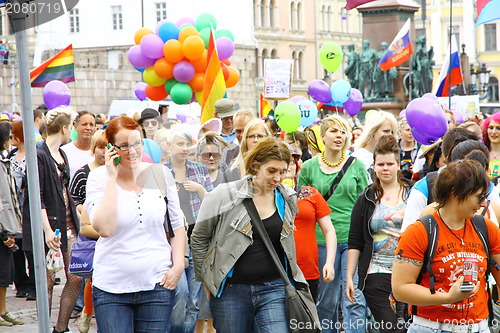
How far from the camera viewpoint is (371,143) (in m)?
7.56

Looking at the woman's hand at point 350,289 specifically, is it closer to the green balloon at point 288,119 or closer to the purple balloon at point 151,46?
the green balloon at point 288,119

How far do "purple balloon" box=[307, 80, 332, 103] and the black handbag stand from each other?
1083 centimetres

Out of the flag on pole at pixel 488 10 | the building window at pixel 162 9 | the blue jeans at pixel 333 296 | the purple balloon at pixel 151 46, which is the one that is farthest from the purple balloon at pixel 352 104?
the blue jeans at pixel 333 296

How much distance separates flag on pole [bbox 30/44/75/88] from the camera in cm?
1404

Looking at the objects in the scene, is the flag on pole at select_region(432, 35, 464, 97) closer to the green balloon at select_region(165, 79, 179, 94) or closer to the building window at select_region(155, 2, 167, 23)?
the building window at select_region(155, 2, 167, 23)

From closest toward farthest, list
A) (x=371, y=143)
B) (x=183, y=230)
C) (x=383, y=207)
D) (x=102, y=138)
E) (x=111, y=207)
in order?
(x=111, y=207) → (x=183, y=230) → (x=383, y=207) → (x=102, y=138) → (x=371, y=143)

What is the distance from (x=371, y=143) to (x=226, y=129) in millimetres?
1693

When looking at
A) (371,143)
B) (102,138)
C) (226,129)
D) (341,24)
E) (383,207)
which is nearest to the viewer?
(383,207)

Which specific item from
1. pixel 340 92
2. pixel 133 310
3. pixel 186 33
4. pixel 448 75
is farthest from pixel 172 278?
pixel 448 75

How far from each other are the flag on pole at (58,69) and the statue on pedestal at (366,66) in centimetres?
1137

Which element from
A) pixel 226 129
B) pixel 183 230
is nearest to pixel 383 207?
pixel 183 230

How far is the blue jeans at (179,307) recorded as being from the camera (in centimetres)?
489

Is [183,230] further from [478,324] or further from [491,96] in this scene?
[491,96]

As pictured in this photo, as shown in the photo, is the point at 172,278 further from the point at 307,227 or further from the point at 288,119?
the point at 288,119
